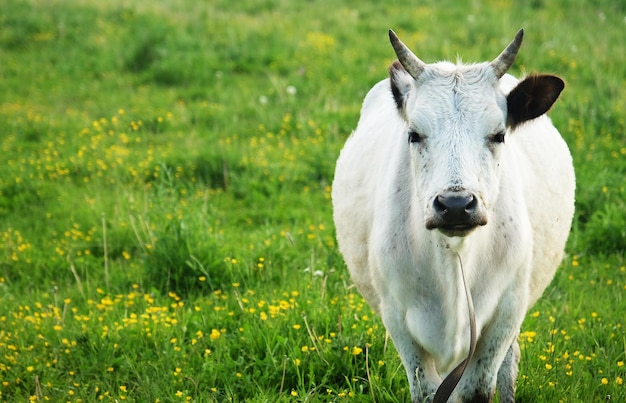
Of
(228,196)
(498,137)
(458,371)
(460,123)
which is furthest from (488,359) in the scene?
(228,196)

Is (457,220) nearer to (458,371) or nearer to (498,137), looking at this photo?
(498,137)

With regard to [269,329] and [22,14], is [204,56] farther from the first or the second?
[269,329]

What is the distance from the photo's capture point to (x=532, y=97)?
3.68 meters

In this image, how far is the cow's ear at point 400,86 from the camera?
387 centimetres

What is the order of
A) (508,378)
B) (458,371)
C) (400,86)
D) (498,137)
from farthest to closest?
(508,378) < (400,86) < (458,371) < (498,137)

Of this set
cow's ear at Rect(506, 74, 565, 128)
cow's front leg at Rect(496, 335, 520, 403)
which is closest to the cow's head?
cow's ear at Rect(506, 74, 565, 128)

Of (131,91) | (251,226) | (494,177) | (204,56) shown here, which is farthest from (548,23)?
(494,177)

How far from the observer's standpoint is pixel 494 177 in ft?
11.6

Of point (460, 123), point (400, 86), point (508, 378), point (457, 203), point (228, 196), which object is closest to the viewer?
point (457, 203)

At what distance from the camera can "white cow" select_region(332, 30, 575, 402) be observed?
3408mm

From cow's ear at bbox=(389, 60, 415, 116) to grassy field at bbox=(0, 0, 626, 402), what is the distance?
58.9 inches

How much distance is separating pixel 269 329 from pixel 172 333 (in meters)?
0.67

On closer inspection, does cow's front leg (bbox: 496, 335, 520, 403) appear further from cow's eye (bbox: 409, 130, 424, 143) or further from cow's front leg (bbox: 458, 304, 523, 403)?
cow's eye (bbox: 409, 130, 424, 143)

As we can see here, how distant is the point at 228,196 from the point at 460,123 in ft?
14.2
